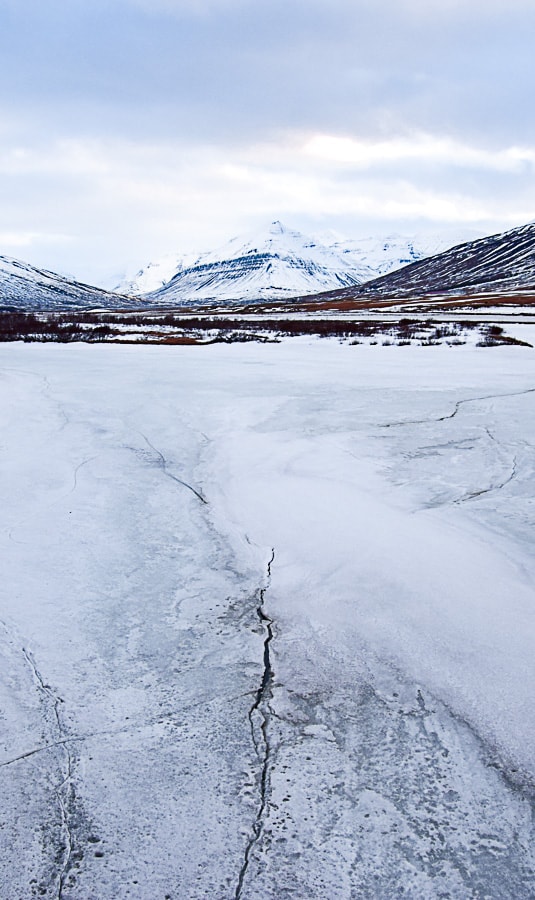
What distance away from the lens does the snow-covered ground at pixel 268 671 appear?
237 cm

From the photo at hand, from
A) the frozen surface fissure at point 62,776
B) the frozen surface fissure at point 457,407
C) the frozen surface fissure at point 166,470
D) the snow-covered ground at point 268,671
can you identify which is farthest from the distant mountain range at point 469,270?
the frozen surface fissure at point 62,776

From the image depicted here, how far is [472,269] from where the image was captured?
153 metres

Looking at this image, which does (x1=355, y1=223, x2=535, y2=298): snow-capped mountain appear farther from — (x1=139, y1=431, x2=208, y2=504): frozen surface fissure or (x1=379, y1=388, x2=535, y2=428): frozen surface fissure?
(x1=139, y1=431, x2=208, y2=504): frozen surface fissure

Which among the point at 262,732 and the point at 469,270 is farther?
the point at 469,270

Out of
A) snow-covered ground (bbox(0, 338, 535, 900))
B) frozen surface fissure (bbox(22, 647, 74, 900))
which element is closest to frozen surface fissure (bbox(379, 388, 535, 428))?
snow-covered ground (bbox(0, 338, 535, 900))

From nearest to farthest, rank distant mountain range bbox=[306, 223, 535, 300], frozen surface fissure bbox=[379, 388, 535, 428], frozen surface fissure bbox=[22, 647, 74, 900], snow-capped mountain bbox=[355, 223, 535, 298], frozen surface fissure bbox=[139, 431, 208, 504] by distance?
frozen surface fissure bbox=[22, 647, 74, 900] → frozen surface fissure bbox=[139, 431, 208, 504] → frozen surface fissure bbox=[379, 388, 535, 428] → distant mountain range bbox=[306, 223, 535, 300] → snow-capped mountain bbox=[355, 223, 535, 298]

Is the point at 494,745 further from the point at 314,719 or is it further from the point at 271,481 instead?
the point at 271,481

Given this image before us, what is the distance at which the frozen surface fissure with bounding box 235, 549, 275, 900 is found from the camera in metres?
2.38

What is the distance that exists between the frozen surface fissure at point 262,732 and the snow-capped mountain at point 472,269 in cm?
11772

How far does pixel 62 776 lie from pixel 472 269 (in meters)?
166

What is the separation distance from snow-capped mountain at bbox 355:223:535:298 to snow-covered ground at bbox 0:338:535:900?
115 m

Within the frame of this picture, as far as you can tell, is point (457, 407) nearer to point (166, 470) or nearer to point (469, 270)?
point (166, 470)

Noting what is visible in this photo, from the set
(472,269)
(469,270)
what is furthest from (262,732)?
(469,270)

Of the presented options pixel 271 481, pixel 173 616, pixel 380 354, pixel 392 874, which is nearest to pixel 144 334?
pixel 380 354
